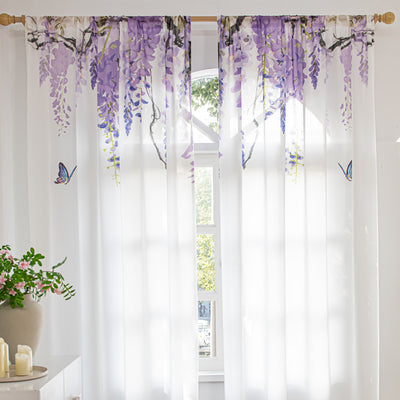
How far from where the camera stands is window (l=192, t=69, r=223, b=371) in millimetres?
2936

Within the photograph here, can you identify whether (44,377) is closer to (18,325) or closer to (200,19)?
(18,325)

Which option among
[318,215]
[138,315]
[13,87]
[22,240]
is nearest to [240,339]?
[138,315]

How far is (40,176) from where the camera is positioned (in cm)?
271

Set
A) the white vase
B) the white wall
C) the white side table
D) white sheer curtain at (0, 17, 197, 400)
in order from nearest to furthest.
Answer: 1. the white side table
2. the white vase
3. white sheer curtain at (0, 17, 197, 400)
4. the white wall

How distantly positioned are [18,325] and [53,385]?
0.82 feet

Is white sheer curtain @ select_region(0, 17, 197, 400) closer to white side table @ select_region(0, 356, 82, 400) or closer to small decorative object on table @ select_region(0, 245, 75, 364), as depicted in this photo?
white side table @ select_region(0, 356, 82, 400)

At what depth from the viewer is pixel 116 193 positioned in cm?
272

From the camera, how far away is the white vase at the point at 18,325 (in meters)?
1.96

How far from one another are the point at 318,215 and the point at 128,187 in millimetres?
924

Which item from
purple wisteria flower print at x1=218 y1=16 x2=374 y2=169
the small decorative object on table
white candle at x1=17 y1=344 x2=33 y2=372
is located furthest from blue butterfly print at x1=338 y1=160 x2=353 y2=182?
white candle at x1=17 y1=344 x2=33 y2=372

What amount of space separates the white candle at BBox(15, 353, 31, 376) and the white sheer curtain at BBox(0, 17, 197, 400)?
798 mm

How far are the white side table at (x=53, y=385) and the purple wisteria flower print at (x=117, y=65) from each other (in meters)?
0.97

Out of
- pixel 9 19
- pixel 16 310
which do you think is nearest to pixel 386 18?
pixel 9 19

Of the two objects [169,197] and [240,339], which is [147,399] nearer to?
[240,339]
